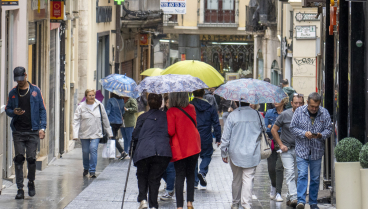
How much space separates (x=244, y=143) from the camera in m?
8.52

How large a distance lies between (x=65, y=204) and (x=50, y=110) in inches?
200

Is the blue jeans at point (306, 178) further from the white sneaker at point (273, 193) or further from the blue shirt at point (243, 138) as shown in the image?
the white sneaker at point (273, 193)

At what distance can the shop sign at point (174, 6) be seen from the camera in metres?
22.7

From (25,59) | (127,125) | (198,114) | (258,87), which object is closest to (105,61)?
(127,125)

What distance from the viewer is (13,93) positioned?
9.30 m

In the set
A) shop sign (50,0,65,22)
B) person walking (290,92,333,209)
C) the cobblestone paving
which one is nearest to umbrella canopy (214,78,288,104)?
person walking (290,92,333,209)

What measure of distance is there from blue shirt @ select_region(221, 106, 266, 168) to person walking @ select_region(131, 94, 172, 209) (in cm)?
100

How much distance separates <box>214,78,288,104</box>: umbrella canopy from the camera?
8.50 meters

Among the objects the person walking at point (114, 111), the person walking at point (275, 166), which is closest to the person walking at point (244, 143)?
the person walking at point (275, 166)

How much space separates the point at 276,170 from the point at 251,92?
189cm

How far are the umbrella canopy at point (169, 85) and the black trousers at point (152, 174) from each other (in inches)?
33.9

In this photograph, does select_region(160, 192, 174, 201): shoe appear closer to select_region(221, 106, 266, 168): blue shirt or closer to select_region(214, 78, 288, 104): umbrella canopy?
select_region(221, 106, 266, 168): blue shirt

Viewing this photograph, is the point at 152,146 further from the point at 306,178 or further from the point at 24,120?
the point at 24,120

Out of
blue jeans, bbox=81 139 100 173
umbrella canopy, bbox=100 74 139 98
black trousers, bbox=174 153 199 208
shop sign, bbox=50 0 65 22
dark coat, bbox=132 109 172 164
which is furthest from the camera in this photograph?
shop sign, bbox=50 0 65 22
